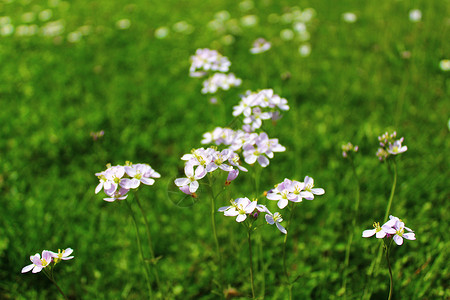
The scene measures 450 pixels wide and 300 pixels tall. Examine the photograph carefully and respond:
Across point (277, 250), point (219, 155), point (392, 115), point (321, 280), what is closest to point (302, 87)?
point (392, 115)

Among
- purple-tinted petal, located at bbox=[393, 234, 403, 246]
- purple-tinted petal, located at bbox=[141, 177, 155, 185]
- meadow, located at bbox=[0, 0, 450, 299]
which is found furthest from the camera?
meadow, located at bbox=[0, 0, 450, 299]

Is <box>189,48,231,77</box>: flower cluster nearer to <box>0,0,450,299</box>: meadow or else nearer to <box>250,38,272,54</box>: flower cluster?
<box>0,0,450,299</box>: meadow

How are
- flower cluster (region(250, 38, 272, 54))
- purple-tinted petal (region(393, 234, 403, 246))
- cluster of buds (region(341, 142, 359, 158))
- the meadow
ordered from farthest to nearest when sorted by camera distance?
flower cluster (region(250, 38, 272, 54))
the meadow
cluster of buds (region(341, 142, 359, 158))
purple-tinted petal (region(393, 234, 403, 246))

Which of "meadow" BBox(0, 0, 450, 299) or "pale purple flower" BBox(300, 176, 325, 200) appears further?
"meadow" BBox(0, 0, 450, 299)

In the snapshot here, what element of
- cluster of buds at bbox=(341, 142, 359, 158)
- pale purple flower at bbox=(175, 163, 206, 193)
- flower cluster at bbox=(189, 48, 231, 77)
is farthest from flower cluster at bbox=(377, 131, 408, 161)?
flower cluster at bbox=(189, 48, 231, 77)

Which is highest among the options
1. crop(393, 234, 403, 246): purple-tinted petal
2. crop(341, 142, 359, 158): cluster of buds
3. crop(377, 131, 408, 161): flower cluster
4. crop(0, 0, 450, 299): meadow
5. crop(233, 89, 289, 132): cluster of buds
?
crop(233, 89, 289, 132): cluster of buds

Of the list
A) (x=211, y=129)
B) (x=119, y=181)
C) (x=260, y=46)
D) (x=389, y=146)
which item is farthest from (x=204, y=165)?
(x=211, y=129)

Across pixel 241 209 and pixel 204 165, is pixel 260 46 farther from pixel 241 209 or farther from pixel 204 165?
pixel 241 209

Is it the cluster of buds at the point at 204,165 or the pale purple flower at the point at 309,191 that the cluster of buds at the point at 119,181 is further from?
the pale purple flower at the point at 309,191

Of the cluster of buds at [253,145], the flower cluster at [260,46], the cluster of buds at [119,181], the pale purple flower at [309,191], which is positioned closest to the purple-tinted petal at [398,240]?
the pale purple flower at [309,191]
